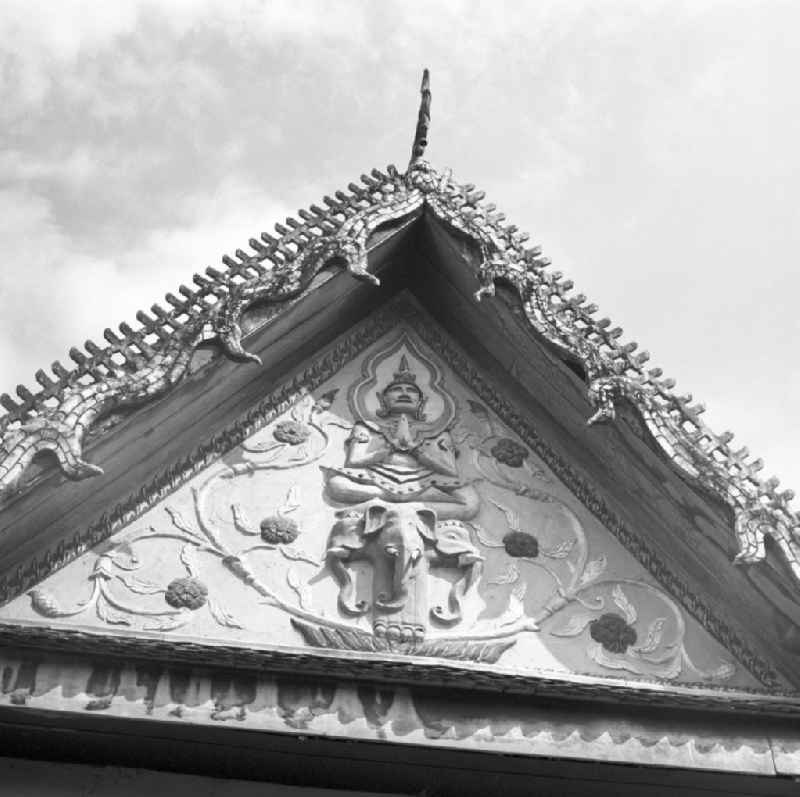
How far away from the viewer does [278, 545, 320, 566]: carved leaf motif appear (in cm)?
696

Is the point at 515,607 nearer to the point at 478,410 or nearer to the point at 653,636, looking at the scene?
the point at 653,636

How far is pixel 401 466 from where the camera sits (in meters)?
7.53

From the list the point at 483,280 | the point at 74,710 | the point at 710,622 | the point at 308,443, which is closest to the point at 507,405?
the point at 483,280

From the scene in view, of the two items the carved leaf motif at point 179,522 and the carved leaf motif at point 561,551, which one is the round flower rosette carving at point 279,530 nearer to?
the carved leaf motif at point 179,522

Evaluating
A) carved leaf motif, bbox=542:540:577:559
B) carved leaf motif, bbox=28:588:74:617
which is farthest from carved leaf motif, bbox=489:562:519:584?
carved leaf motif, bbox=28:588:74:617

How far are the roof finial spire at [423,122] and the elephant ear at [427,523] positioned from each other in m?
2.65

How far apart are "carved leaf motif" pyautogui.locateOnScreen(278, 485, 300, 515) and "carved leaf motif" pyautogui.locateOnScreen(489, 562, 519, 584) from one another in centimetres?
120

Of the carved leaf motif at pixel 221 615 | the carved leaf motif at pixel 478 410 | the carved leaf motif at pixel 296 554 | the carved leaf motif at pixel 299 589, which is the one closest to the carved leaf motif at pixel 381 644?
the carved leaf motif at pixel 299 589

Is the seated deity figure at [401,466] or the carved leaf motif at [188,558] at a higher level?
the seated deity figure at [401,466]

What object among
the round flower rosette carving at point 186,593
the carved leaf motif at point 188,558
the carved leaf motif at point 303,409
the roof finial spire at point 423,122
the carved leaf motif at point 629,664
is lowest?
the carved leaf motif at point 629,664

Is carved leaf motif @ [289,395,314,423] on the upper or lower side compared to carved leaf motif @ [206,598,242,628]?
upper

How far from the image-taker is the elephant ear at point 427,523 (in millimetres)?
7117

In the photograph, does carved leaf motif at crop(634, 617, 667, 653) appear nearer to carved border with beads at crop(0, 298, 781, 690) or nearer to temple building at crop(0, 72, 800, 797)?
temple building at crop(0, 72, 800, 797)

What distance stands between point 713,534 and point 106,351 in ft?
11.6
